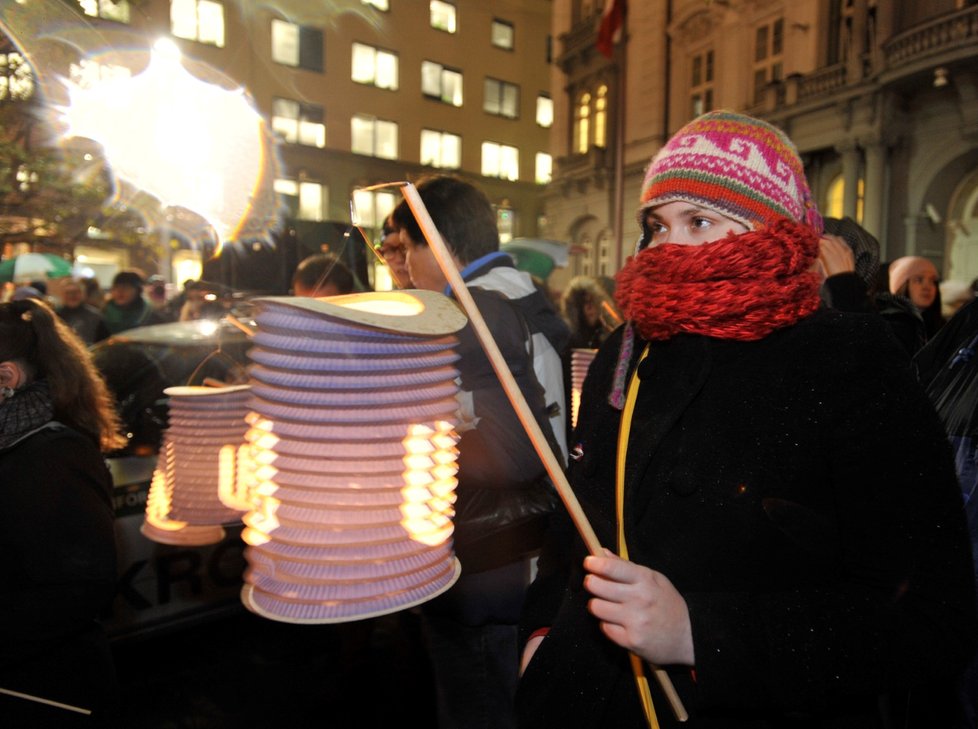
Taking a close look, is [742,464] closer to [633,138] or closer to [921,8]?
[921,8]

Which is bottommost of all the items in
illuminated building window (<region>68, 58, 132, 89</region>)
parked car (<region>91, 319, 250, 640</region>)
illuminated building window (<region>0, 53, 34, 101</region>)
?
parked car (<region>91, 319, 250, 640</region>)

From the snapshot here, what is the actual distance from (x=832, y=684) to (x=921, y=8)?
7.84 metres

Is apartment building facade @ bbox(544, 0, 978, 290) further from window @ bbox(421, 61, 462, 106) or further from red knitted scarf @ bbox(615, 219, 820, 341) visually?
red knitted scarf @ bbox(615, 219, 820, 341)

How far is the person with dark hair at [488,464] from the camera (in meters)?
2.01

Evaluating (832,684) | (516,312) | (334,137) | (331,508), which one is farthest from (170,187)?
(334,137)

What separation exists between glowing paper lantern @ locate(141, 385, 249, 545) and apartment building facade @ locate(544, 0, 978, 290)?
24.3 feet

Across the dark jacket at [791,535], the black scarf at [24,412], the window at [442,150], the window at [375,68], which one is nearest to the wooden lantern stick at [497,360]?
the dark jacket at [791,535]

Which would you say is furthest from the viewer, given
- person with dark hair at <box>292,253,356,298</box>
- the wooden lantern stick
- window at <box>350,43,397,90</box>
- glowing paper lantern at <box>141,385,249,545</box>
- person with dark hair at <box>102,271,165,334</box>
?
person with dark hair at <box>102,271,165,334</box>

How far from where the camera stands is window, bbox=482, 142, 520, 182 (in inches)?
187

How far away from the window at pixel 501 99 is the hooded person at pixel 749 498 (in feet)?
10.5

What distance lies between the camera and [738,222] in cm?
135

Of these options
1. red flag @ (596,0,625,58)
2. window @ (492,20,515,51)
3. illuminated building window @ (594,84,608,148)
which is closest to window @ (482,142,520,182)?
window @ (492,20,515,51)

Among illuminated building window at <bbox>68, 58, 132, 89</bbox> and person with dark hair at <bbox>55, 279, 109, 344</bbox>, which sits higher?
illuminated building window at <bbox>68, 58, 132, 89</bbox>

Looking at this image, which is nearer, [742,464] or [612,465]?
[742,464]
